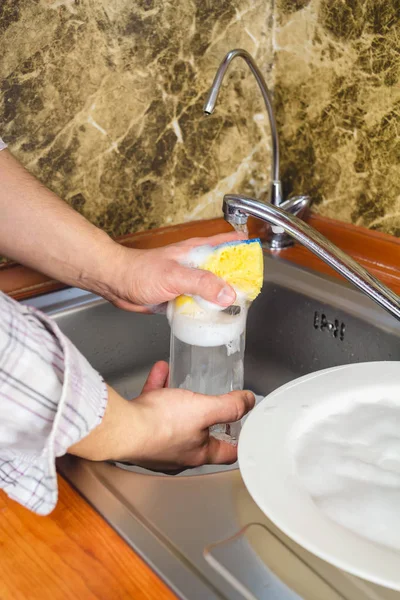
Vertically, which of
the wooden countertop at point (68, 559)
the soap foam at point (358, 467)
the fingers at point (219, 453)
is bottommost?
the fingers at point (219, 453)

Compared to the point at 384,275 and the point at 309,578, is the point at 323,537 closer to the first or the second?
the point at 309,578

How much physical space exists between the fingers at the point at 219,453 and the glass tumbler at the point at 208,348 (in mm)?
124

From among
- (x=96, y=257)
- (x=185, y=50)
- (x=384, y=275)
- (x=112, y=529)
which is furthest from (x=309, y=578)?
(x=185, y=50)

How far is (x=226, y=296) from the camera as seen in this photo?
79 centimetres

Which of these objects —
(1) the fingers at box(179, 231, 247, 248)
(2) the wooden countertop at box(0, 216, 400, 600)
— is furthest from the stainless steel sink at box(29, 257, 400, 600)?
(1) the fingers at box(179, 231, 247, 248)

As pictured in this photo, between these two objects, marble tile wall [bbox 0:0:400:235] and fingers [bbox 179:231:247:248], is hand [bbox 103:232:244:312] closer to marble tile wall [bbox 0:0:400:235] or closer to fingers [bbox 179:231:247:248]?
fingers [bbox 179:231:247:248]

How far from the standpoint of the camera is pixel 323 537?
0.49m

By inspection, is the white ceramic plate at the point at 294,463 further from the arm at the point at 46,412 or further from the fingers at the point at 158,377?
the fingers at the point at 158,377

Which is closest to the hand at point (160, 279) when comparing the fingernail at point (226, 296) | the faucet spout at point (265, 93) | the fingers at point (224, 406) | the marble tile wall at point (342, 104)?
the fingernail at point (226, 296)

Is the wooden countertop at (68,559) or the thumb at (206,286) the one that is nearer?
the wooden countertop at (68,559)

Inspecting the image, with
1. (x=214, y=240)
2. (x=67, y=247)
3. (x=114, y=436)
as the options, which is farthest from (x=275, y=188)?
(x=114, y=436)

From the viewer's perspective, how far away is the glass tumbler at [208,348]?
0.84m

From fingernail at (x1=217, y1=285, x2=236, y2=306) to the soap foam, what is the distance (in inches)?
7.7

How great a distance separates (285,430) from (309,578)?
0.14 m
